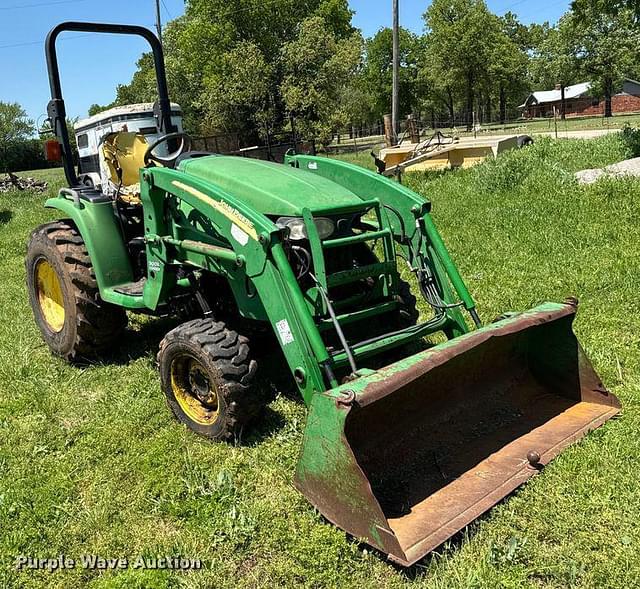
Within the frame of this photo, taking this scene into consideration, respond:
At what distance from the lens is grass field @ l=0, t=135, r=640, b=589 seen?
2.60 m

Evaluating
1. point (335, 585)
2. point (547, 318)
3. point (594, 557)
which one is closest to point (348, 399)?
point (335, 585)

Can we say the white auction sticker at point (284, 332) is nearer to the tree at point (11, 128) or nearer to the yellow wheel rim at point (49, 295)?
the yellow wheel rim at point (49, 295)

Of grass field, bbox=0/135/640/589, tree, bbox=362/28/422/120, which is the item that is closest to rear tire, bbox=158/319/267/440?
grass field, bbox=0/135/640/589

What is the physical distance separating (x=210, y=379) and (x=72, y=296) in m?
1.64

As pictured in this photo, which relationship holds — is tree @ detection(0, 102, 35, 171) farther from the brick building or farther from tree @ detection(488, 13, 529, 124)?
the brick building

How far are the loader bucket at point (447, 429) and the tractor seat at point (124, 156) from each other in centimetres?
277

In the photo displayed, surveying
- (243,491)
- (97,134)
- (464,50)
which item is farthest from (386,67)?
(243,491)

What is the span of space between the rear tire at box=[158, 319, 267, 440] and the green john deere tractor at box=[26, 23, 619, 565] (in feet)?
0.03

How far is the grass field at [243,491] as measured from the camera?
102 inches

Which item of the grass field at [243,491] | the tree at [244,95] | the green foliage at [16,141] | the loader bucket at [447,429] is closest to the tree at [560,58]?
the tree at [244,95]

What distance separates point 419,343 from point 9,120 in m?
48.4

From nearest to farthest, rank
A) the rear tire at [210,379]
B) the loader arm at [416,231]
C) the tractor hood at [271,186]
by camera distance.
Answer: the rear tire at [210,379], the tractor hood at [271,186], the loader arm at [416,231]

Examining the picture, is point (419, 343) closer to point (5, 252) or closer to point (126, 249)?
point (126, 249)

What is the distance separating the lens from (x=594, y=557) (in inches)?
100
